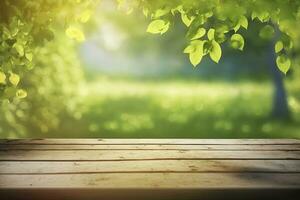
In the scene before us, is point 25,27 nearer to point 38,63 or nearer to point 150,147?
point 150,147

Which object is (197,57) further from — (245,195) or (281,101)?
(281,101)

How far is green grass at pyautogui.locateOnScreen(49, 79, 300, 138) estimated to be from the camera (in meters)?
12.7

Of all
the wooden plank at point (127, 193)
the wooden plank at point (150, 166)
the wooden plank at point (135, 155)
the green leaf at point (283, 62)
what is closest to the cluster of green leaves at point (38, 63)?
the wooden plank at point (135, 155)

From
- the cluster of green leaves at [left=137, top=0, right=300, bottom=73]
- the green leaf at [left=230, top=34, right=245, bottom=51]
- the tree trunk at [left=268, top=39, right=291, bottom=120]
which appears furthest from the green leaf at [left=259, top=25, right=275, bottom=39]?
the tree trunk at [left=268, top=39, right=291, bottom=120]

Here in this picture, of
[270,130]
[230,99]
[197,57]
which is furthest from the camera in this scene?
[230,99]

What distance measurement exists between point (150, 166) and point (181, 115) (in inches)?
507

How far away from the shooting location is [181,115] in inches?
629

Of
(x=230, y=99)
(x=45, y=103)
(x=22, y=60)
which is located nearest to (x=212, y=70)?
(x=230, y=99)

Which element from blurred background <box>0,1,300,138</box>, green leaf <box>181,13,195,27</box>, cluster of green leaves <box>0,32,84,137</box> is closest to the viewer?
green leaf <box>181,13,195,27</box>

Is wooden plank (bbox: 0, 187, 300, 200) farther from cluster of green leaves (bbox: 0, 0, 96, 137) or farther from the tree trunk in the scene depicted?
the tree trunk

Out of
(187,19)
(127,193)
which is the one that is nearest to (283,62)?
(187,19)

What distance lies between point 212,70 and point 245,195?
2955 cm

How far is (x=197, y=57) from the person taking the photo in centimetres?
343

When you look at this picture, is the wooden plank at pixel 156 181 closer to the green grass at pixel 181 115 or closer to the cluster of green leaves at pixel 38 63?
the cluster of green leaves at pixel 38 63
